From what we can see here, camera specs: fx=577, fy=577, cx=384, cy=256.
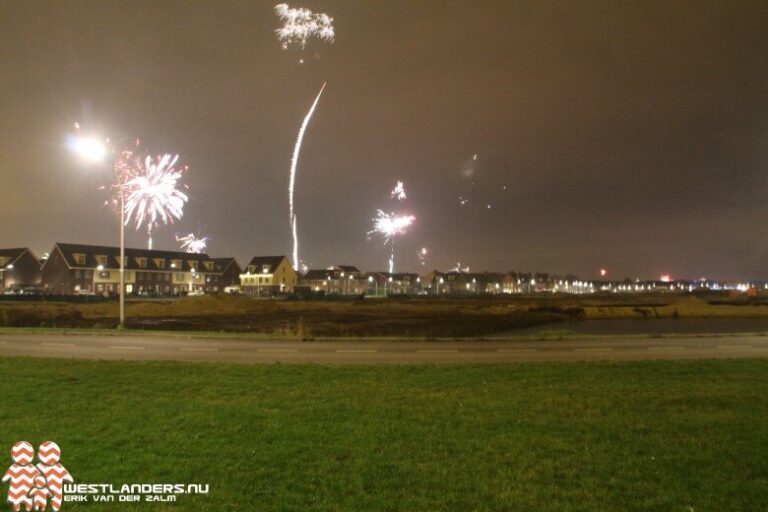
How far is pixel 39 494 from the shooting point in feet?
20.6

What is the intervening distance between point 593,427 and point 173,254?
117 metres

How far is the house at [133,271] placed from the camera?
97.1 meters

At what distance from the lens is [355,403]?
1070 centimetres

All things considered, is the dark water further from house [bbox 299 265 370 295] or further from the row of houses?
house [bbox 299 265 370 295]

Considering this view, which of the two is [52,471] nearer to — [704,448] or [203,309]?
[704,448]

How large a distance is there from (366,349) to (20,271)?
9974 centimetres

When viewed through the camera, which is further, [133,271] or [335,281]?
[335,281]

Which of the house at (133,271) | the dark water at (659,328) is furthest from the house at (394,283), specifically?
the dark water at (659,328)

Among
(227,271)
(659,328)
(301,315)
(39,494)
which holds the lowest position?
(659,328)

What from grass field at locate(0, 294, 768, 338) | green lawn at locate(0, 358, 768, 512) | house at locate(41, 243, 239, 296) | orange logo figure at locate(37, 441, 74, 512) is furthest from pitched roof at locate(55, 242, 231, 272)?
orange logo figure at locate(37, 441, 74, 512)

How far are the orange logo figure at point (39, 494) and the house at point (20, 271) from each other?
4260 inches

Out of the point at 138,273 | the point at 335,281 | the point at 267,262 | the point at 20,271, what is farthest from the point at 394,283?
the point at 20,271

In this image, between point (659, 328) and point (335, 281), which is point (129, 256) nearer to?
point (335, 281)

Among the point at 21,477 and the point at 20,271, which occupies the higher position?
the point at 20,271
